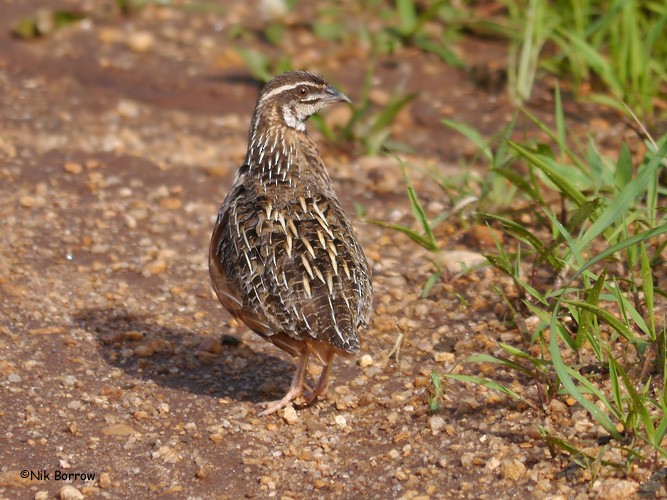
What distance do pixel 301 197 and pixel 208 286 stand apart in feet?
4.98

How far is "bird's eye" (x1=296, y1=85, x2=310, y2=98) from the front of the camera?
22.0 feet

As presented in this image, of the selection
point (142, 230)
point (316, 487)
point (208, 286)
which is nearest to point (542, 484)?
point (316, 487)

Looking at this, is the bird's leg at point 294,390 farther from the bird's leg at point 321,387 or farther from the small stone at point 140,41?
the small stone at point 140,41

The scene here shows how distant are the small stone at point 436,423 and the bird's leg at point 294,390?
0.78 meters

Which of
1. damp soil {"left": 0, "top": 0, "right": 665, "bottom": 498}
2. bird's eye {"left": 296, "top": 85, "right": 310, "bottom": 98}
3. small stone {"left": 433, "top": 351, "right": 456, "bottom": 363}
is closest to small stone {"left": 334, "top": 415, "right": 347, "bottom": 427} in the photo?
damp soil {"left": 0, "top": 0, "right": 665, "bottom": 498}

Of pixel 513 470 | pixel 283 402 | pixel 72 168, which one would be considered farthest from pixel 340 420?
pixel 72 168

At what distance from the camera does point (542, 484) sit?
5.12 meters

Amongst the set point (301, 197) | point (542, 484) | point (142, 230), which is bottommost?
point (142, 230)

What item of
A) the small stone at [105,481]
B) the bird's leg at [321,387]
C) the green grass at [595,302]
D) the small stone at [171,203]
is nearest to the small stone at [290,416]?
the bird's leg at [321,387]

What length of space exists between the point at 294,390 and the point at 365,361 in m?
0.58

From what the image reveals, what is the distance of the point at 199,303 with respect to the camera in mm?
7227

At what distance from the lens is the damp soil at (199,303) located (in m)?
5.43

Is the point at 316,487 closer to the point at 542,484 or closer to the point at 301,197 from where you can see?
the point at 542,484

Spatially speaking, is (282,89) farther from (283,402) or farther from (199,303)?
(283,402)
